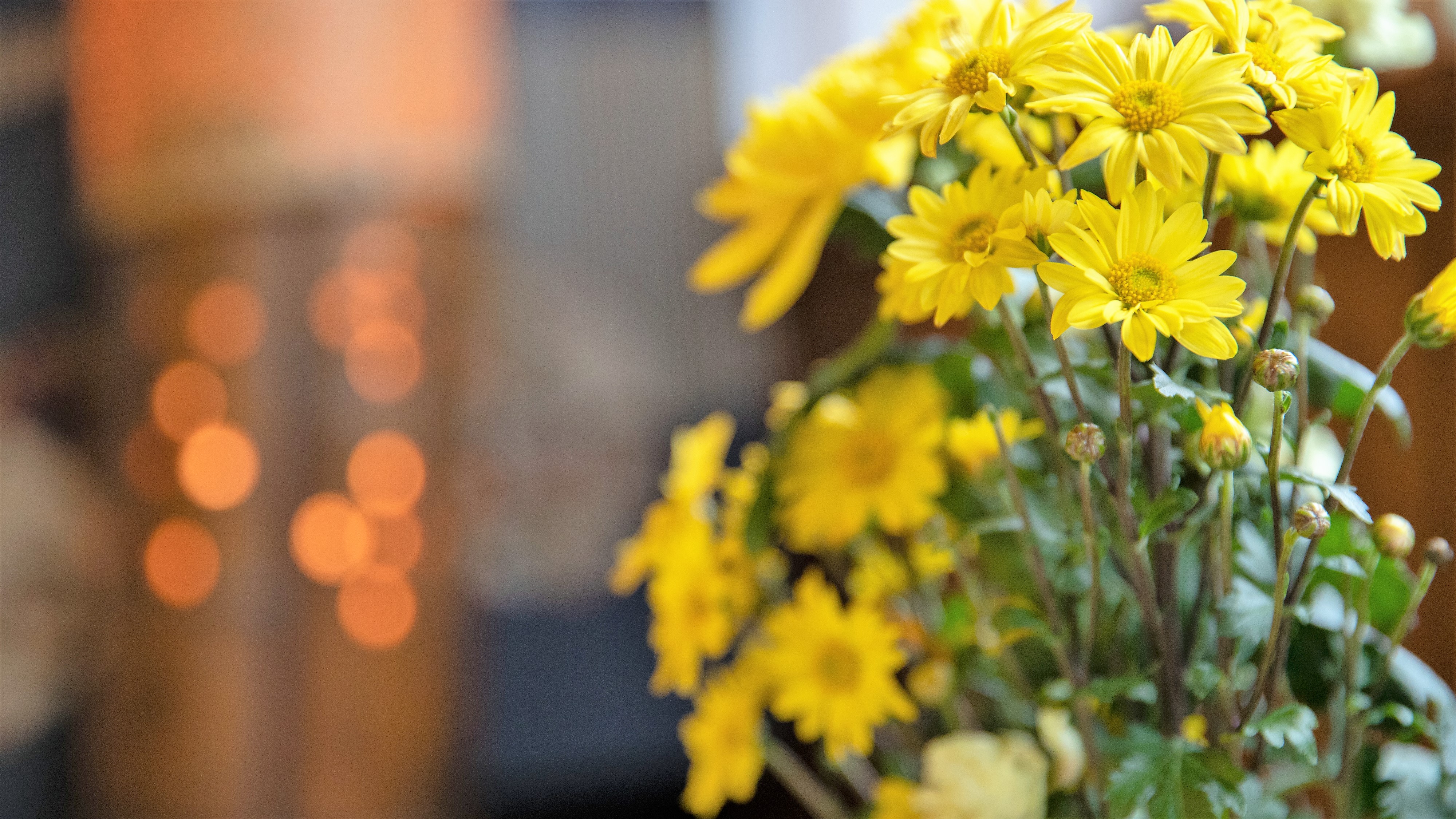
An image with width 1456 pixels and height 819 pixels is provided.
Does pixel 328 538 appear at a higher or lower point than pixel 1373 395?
lower

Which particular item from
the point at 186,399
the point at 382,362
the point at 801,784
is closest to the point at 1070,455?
the point at 801,784

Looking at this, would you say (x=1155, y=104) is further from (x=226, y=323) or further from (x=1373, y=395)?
(x=226, y=323)

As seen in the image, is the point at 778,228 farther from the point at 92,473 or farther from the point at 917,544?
the point at 92,473

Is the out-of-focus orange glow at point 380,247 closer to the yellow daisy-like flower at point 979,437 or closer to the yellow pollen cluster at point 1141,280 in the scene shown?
the yellow daisy-like flower at point 979,437

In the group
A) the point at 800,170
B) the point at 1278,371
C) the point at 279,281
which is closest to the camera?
the point at 1278,371

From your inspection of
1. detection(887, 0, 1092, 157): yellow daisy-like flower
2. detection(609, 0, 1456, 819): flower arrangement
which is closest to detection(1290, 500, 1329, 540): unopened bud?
detection(609, 0, 1456, 819): flower arrangement

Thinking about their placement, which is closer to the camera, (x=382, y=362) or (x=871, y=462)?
(x=871, y=462)

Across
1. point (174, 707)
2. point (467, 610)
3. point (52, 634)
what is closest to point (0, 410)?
point (52, 634)
